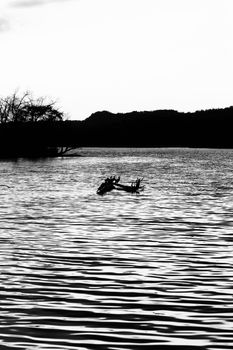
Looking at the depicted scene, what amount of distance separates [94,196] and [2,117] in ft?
302

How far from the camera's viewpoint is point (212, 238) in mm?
23156

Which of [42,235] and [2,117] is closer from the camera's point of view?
[42,235]

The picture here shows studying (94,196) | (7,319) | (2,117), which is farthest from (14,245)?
(2,117)

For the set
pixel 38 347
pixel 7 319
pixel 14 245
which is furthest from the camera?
pixel 14 245

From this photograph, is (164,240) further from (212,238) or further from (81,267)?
(81,267)

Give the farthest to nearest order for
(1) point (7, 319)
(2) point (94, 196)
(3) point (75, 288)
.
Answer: (2) point (94, 196) < (3) point (75, 288) < (1) point (7, 319)

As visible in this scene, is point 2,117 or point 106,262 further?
point 2,117

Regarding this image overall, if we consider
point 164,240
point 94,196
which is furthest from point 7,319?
point 94,196

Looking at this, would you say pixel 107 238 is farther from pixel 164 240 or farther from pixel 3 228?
pixel 3 228

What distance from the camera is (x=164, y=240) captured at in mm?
22656

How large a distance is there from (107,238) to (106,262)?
4.99 meters

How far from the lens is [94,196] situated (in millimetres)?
45094

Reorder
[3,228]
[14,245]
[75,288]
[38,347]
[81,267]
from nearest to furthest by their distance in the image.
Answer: [38,347] < [75,288] < [81,267] < [14,245] < [3,228]

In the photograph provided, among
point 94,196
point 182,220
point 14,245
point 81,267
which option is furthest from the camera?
point 94,196
